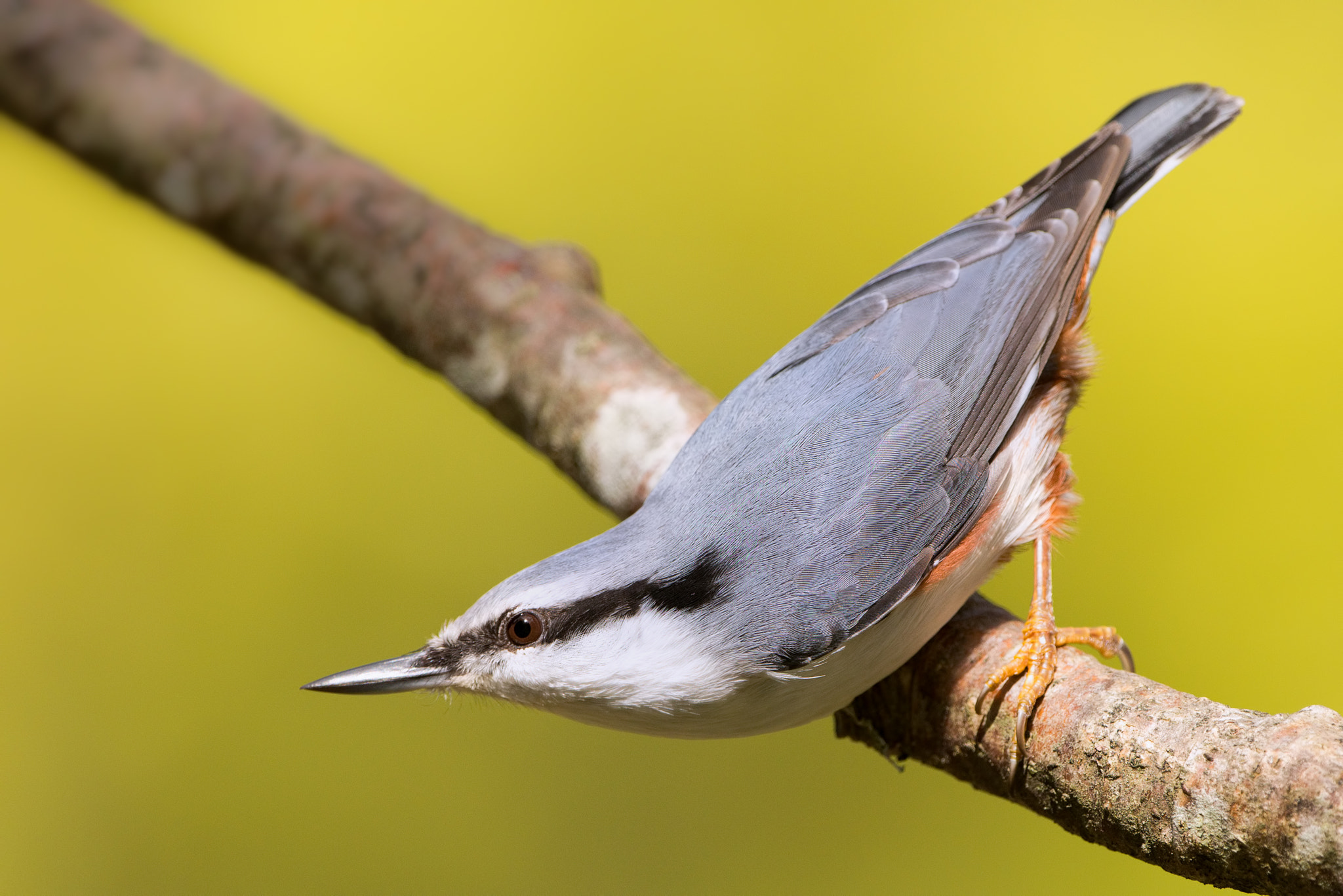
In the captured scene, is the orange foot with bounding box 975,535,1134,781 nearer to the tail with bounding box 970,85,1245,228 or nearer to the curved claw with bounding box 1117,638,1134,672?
the curved claw with bounding box 1117,638,1134,672

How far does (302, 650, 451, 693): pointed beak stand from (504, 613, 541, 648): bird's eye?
13cm

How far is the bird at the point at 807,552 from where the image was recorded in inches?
60.2

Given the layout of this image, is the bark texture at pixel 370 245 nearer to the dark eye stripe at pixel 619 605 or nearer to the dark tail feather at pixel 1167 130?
the dark eye stripe at pixel 619 605

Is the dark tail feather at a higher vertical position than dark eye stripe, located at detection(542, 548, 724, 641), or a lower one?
higher

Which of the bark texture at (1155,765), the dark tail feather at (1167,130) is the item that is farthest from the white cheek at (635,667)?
the dark tail feather at (1167,130)

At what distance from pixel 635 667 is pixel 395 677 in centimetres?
37

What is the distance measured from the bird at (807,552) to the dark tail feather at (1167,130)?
465mm

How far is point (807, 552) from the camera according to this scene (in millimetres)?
1553

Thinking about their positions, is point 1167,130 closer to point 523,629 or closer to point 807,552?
point 807,552

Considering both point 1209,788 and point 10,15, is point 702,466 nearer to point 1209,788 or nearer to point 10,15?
point 1209,788

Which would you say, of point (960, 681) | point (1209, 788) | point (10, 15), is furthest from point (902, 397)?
point (10, 15)

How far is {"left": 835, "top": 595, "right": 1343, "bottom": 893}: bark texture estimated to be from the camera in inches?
44.4

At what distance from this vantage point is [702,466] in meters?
1.66

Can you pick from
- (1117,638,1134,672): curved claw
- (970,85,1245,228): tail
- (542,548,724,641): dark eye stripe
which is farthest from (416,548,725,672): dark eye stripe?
(970,85,1245,228): tail
